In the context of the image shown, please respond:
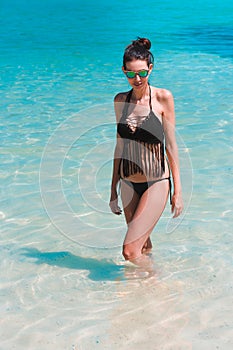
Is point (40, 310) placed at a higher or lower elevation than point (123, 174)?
lower

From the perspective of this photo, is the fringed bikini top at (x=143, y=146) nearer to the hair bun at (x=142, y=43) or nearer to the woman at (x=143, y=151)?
the woman at (x=143, y=151)

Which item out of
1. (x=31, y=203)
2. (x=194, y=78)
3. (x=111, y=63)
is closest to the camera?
(x=31, y=203)

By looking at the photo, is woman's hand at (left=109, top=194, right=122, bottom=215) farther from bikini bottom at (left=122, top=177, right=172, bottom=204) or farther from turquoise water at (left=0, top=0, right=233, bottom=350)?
turquoise water at (left=0, top=0, right=233, bottom=350)

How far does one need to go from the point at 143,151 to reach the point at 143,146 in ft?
0.12

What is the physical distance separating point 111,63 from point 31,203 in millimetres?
8221

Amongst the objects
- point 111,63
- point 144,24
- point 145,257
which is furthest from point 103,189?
point 144,24

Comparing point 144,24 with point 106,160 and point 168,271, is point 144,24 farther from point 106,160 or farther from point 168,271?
point 168,271

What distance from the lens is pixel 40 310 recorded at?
372 cm

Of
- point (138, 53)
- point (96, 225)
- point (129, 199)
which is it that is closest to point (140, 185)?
point (129, 199)

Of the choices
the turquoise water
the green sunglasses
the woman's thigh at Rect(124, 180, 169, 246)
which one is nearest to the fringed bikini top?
the woman's thigh at Rect(124, 180, 169, 246)

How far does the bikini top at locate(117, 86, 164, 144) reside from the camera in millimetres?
3604

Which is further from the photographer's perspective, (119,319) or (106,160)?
(106,160)

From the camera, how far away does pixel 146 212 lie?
3.71 meters

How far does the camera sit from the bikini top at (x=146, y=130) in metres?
3.60
